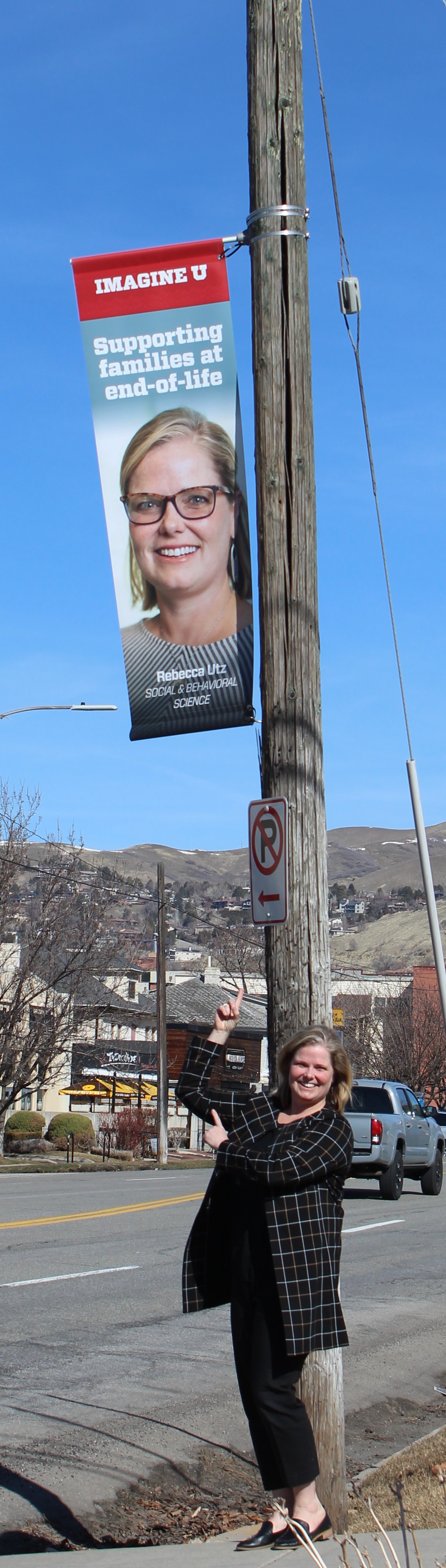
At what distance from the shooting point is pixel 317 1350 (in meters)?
4.42

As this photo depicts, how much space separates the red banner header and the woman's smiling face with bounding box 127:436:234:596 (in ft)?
2.01

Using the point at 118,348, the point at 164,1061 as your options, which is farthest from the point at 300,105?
the point at 164,1061

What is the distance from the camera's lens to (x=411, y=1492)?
5.47m

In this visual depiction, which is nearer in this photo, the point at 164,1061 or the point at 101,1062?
the point at 164,1061

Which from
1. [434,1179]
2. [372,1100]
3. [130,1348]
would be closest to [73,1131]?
[434,1179]

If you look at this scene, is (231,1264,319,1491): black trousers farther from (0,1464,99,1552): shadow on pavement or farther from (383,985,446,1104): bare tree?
(383,985,446,1104): bare tree

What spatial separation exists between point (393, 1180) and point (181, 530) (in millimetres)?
17278

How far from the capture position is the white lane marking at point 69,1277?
11.1 metres

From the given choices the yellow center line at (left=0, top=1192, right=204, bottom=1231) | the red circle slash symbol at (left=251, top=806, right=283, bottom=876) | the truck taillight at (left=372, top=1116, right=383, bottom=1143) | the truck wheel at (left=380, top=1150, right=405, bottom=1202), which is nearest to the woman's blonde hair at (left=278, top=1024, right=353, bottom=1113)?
the red circle slash symbol at (left=251, top=806, right=283, bottom=876)

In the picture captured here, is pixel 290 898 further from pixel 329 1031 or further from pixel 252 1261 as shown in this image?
pixel 252 1261

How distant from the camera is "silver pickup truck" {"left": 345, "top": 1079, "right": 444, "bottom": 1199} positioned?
20.3 meters

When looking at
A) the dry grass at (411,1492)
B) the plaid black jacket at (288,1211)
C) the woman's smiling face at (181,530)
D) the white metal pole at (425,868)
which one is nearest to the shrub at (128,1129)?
the dry grass at (411,1492)

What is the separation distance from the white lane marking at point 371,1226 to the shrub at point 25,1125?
26268 millimetres

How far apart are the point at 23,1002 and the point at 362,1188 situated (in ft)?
40.9
